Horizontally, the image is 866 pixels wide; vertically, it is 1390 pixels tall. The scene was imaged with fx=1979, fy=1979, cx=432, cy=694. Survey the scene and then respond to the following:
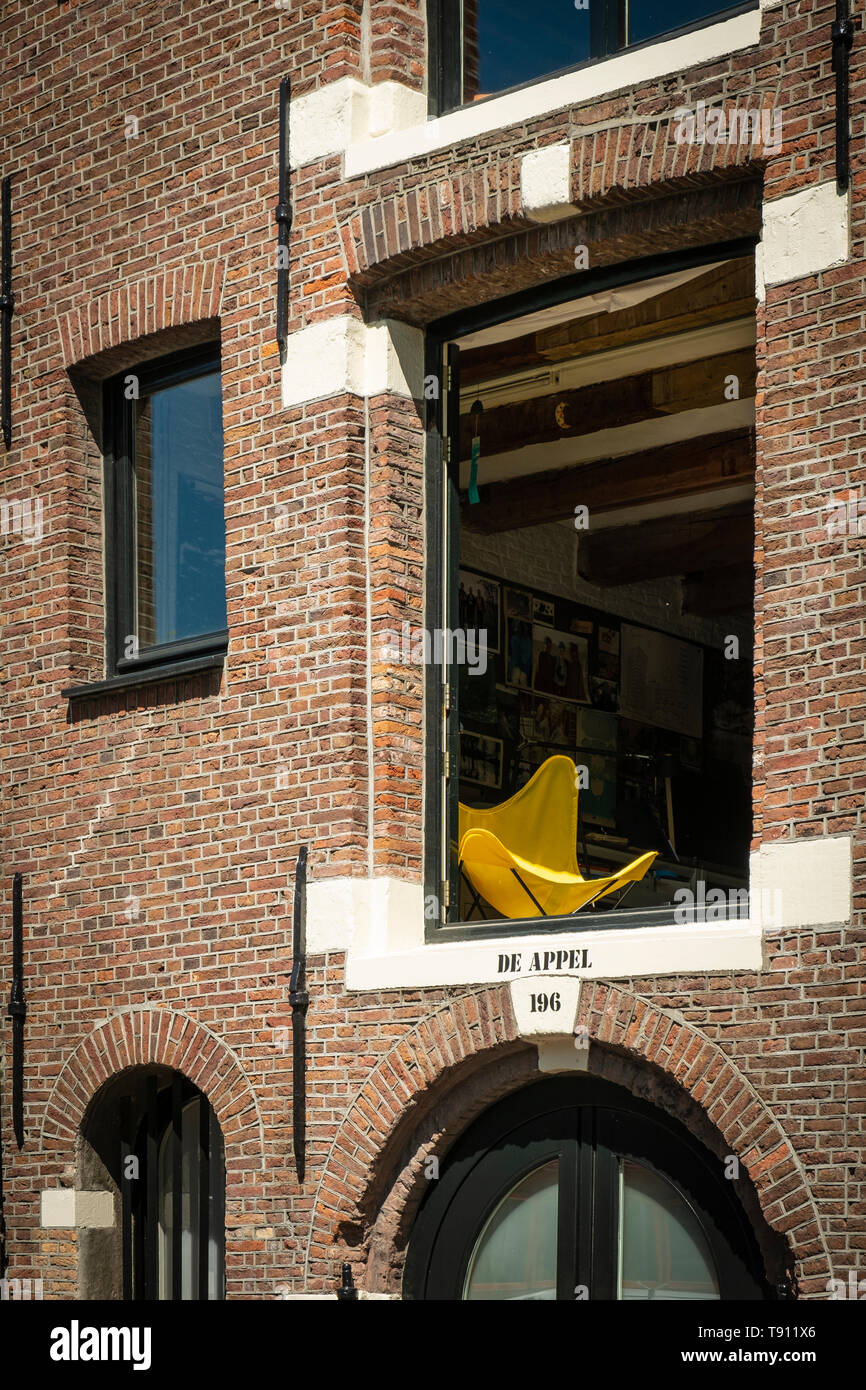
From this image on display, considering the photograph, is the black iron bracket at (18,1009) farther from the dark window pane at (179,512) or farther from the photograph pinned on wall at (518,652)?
the photograph pinned on wall at (518,652)

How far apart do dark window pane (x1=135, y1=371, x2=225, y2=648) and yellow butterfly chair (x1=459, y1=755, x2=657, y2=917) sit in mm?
1784

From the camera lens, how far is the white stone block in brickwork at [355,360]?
30.5 feet

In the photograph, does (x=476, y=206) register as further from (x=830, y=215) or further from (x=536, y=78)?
(x=830, y=215)

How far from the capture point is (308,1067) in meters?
8.94

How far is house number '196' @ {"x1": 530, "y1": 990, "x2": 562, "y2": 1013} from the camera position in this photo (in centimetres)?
814

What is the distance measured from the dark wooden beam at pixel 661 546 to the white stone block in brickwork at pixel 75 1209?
5.25m

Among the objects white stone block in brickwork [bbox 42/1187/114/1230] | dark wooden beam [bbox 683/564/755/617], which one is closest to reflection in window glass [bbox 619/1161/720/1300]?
white stone block in brickwork [bbox 42/1187/114/1230]

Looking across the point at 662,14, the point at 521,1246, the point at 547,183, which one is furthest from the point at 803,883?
the point at 662,14

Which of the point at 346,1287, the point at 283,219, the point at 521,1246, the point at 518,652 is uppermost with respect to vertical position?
the point at 283,219

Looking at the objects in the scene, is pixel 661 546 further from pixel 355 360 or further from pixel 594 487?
pixel 355 360

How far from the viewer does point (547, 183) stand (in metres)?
8.61

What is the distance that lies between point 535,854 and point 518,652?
2794 millimetres
